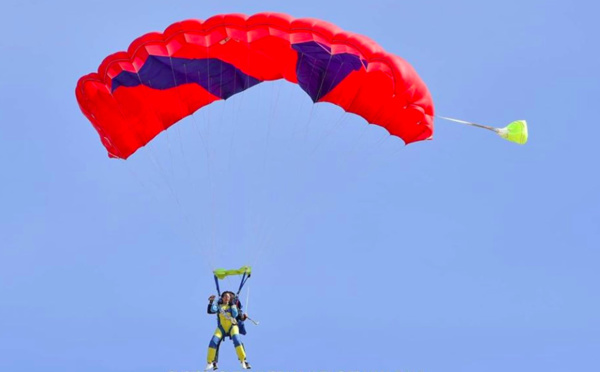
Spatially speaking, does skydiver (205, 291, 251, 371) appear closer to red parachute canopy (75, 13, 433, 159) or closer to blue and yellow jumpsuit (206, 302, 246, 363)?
blue and yellow jumpsuit (206, 302, 246, 363)

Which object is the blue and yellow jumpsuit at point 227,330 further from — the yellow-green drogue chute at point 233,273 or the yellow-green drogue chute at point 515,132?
the yellow-green drogue chute at point 515,132

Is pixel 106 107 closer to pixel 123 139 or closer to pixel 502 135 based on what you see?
pixel 123 139

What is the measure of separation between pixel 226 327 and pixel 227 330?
0.07 m

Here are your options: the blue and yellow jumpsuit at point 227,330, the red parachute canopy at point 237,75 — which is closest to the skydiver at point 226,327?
the blue and yellow jumpsuit at point 227,330

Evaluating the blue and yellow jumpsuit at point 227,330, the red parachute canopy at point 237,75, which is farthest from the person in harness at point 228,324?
the red parachute canopy at point 237,75

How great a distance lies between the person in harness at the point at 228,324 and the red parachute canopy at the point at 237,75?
4.03 meters

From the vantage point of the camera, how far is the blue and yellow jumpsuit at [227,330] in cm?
3016

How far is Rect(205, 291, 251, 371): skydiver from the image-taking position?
30.2 metres

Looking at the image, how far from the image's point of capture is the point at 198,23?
29.7 metres

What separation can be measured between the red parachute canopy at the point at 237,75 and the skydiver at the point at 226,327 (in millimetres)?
4125

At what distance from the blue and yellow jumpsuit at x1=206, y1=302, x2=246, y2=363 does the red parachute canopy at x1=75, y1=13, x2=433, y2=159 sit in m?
4.18

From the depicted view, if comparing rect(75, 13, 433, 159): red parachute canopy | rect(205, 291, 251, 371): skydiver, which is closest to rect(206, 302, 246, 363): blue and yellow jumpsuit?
rect(205, 291, 251, 371): skydiver

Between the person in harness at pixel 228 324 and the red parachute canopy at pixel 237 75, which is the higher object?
the red parachute canopy at pixel 237 75

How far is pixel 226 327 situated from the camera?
30281mm
